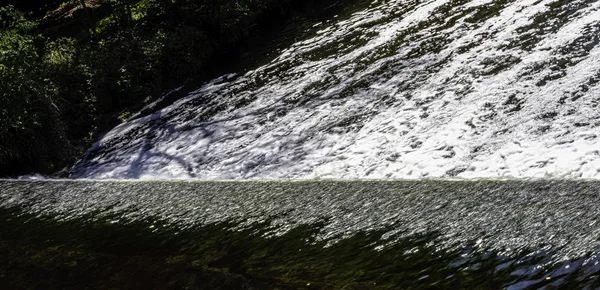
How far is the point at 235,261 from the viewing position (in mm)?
6473

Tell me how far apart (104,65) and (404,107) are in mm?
10257

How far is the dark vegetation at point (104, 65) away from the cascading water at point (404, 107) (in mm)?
1222

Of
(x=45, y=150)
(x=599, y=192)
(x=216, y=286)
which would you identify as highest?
(x=45, y=150)

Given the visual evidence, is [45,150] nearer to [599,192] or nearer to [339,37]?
[339,37]

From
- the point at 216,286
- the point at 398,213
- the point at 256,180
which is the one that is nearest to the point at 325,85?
the point at 256,180

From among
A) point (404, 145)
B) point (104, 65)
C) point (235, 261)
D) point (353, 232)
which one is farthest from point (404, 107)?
point (104, 65)

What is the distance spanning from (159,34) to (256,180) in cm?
1003

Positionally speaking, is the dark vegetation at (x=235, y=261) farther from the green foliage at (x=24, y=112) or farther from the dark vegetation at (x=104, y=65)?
the dark vegetation at (x=104, y=65)

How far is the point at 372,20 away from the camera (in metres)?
15.8

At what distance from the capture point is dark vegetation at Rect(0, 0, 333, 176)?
14.0m

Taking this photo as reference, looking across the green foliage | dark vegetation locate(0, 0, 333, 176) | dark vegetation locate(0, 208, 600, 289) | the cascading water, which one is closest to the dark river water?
dark vegetation locate(0, 208, 600, 289)

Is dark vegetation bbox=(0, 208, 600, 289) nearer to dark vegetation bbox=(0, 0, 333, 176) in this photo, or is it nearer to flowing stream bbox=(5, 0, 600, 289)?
flowing stream bbox=(5, 0, 600, 289)

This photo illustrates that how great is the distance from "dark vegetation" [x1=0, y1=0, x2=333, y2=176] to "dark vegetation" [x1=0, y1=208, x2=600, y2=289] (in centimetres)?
535

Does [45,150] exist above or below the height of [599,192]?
above
